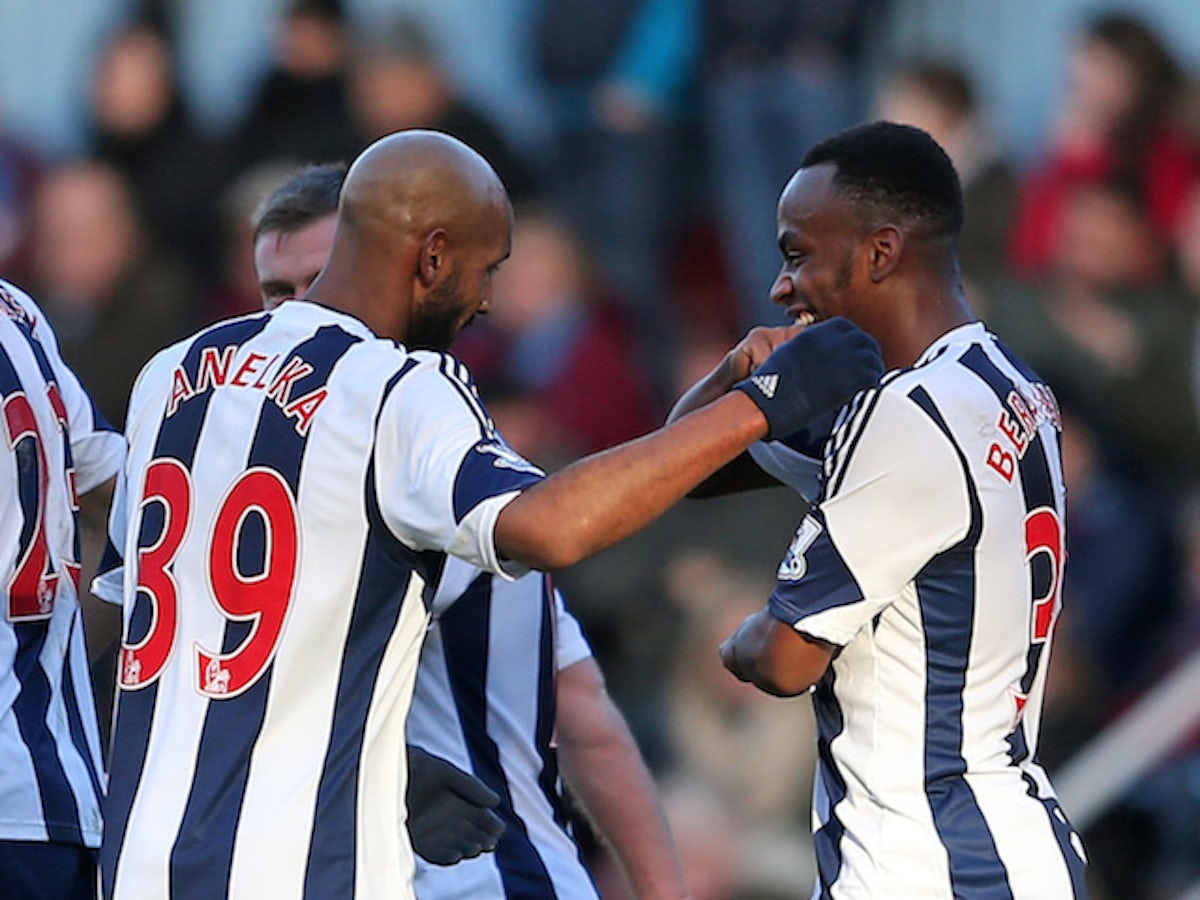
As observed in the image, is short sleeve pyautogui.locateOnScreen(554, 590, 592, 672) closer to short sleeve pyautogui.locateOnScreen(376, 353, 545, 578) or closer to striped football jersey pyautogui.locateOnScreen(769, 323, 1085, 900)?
striped football jersey pyautogui.locateOnScreen(769, 323, 1085, 900)

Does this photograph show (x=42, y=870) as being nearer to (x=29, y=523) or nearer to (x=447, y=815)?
(x=29, y=523)

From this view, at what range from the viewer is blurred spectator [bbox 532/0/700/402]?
27.1 ft

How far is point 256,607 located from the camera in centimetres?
342

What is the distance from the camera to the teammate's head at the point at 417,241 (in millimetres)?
3561

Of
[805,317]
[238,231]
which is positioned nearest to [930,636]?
[805,317]

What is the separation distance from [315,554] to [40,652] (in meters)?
0.82

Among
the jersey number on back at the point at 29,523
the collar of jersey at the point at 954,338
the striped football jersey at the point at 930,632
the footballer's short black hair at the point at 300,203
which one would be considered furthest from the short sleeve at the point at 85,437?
the collar of jersey at the point at 954,338

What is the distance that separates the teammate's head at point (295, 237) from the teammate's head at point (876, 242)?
108 centimetres

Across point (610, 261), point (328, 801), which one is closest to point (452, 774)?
point (328, 801)

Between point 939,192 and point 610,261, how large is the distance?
4.49 metres

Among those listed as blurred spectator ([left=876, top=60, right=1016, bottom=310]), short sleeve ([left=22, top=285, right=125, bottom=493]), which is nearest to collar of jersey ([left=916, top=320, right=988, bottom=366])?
short sleeve ([left=22, top=285, right=125, bottom=493])

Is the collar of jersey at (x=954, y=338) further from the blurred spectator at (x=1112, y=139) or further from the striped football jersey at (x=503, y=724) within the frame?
the blurred spectator at (x=1112, y=139)

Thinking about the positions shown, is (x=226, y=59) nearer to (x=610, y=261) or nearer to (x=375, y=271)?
Answer: (x=610, y=261)

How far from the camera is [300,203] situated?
4555mm
